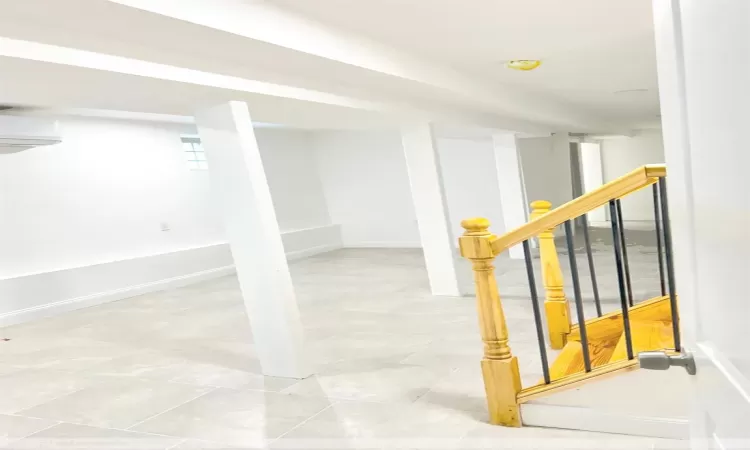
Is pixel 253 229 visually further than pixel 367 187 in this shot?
No

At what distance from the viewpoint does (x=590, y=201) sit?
9.93 ft

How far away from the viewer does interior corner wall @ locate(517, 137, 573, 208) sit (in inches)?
436

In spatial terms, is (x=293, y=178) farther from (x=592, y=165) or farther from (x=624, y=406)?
(x=624, y=406)

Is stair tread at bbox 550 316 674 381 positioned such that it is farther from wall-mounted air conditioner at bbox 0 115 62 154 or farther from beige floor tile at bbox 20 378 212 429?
wall-mounted air conditioner at bbox 0 115 62 154

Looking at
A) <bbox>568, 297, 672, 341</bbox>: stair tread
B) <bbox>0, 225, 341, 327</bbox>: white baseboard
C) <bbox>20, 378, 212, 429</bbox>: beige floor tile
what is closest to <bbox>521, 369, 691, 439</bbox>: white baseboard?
<bbox>568, 297, 672, 341</bbox>: stair tread

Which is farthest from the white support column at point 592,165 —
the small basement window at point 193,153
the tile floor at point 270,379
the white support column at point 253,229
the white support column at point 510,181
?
the white support column at point 253,229

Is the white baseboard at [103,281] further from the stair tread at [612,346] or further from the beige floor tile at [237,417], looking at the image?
the stair tread at [612,346]

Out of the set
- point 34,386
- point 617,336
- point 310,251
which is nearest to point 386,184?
point 310,251

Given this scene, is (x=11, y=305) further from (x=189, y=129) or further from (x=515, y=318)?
(x=515, y=318)

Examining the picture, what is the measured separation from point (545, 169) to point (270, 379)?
832cm

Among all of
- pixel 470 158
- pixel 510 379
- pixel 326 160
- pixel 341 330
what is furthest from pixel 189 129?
pixel 510 379

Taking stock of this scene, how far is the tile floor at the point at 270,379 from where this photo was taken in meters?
3.38

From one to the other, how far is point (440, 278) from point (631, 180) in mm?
4106

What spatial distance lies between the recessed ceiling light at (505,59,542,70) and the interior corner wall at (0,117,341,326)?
6.14m
